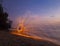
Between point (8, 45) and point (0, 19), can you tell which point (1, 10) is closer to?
point (0, 19)

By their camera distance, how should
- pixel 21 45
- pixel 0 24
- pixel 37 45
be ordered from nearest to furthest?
1. pixel 21 45
2. pixel 37 45
3. pixel 0 24

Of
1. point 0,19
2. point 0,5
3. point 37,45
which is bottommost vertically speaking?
point 37,45

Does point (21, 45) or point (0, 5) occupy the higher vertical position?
point (0, 5)

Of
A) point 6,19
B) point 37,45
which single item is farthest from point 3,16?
point 37,45

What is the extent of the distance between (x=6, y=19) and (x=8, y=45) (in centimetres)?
1628

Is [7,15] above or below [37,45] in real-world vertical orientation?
above

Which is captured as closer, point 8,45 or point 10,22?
point 8,45

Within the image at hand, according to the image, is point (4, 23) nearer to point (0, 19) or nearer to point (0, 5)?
point (0, 19)

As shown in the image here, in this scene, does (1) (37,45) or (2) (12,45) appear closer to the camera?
(2) (12,45)

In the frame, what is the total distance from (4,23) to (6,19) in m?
0.80

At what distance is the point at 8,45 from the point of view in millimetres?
10930

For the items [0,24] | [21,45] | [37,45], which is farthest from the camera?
[0,24]

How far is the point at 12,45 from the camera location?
10781 mm

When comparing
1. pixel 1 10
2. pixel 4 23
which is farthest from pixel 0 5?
pixel 4 23
